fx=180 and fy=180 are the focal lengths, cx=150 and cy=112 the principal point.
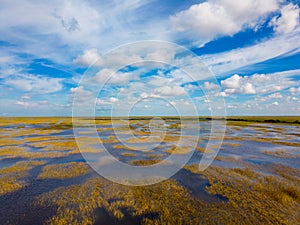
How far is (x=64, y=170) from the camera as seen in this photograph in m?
17.5

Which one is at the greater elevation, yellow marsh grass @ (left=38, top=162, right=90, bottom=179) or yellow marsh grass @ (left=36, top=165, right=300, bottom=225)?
yellow marsh grass @ (left=38, top=162, right=90, bottom=179)

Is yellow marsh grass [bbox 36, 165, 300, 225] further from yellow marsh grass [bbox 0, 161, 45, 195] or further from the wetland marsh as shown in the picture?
yellow marsh grass [bbox 0, 161, 45, 195]

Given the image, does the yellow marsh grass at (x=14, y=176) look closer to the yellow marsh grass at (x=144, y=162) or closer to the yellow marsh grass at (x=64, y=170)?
the yellow marsh grass at (x=64, y=170)

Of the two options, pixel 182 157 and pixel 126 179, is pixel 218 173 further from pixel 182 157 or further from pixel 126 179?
pixel 126 179

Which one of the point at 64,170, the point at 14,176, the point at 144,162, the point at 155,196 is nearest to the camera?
the point at 155,196

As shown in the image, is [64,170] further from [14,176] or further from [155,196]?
[155,196]

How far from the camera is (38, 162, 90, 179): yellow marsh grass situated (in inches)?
632

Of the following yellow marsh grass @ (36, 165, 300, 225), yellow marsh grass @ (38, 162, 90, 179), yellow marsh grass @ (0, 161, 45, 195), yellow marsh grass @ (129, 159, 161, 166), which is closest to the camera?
yellow marsh grass @ (36, 165, 300, 225)

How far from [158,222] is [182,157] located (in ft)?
45.1

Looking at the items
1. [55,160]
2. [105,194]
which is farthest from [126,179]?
[55,160]

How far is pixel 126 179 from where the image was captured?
1562 cm

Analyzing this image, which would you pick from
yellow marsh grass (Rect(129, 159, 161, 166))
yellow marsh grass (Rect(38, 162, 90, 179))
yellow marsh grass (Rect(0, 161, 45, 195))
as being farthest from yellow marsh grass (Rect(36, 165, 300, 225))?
yellow marsh grass (Rect(129, 159, 161, 166))

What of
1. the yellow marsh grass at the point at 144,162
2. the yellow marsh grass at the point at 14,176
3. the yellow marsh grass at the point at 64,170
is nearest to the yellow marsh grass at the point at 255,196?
the yellow marsh grass at the point at 144,162

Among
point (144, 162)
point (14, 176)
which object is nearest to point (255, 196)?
point (144, 162)
